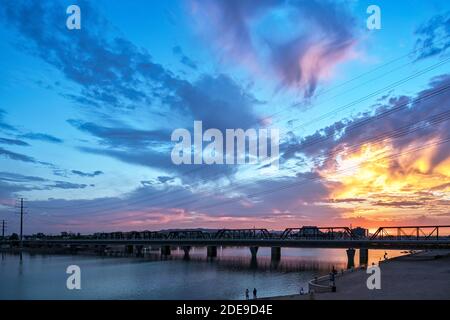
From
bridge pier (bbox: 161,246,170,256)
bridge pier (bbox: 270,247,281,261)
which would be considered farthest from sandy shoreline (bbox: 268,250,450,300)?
bridge pier (bbox: 161,246,170,256)

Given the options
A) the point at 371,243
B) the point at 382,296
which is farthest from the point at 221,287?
the point at 371,243

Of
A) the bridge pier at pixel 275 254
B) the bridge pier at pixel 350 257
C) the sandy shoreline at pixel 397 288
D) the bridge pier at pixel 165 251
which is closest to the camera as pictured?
the sandy shoreline at pixel 397 288

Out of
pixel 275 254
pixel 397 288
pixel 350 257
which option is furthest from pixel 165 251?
pixel 397 288

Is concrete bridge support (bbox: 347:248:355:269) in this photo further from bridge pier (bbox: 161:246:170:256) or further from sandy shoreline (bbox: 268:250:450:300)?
bridge pier (bbox: 161:246:170:256)

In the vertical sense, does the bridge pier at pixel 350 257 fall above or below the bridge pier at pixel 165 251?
above

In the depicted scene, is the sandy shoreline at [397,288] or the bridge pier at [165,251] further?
the bridge pier at [165,251]

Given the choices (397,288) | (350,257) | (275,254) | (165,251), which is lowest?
(165,251)

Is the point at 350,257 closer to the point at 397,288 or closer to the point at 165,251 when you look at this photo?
the point at 397,288

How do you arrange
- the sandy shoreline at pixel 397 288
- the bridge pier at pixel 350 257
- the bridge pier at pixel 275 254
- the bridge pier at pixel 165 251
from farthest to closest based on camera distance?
the bridge pier at pixel 165 251
the bridge pier at pixel 275 254
the bridge pier at pixel 350 257
the sandy shoreline at pixel 397 288

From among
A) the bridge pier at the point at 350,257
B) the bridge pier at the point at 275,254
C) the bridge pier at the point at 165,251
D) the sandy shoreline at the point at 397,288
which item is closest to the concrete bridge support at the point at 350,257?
the bridge pier at the point at 350,257

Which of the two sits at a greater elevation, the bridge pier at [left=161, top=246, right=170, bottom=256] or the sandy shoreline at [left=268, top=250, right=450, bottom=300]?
the sandy shoreline at [left=268, top=250, right=450, bottom=300]

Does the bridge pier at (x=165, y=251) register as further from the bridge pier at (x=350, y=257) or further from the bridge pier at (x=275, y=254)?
the bridge pier at (x=350, y=257)

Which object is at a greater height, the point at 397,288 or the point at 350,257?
the point at 397,288
